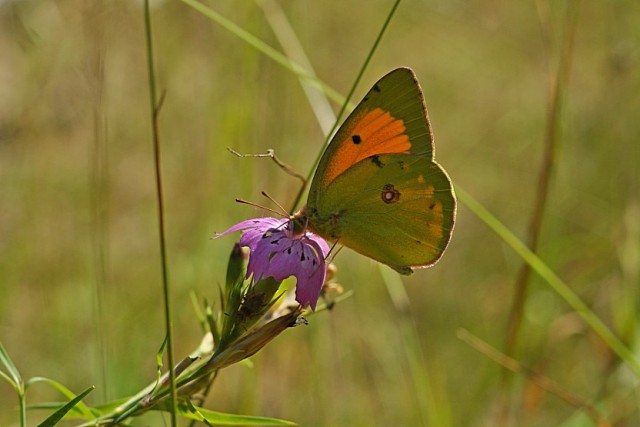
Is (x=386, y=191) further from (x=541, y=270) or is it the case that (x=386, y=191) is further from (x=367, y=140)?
(x=541, y=270)

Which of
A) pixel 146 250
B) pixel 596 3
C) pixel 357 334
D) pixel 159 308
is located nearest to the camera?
pixel 159 308

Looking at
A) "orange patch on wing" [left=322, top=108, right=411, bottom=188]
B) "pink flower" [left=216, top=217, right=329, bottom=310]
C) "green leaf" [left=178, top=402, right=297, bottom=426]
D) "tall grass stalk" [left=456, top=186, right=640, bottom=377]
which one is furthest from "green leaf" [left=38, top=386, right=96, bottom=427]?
"tall grass stalk" [left=456, top=186, right=640, bottom=377]

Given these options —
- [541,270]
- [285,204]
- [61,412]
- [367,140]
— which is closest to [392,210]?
[367,140]

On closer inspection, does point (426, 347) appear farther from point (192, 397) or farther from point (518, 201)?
point (192, 397)

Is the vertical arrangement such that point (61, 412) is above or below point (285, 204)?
below

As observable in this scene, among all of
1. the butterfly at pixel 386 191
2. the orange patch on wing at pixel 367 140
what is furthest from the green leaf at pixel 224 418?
the orange patch on wing at pixel 367 140

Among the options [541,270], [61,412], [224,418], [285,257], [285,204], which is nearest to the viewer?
[61,412]

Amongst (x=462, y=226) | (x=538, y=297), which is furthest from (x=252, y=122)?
(x=462, y=226)

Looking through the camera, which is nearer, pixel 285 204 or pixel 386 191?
pixel 386 191
